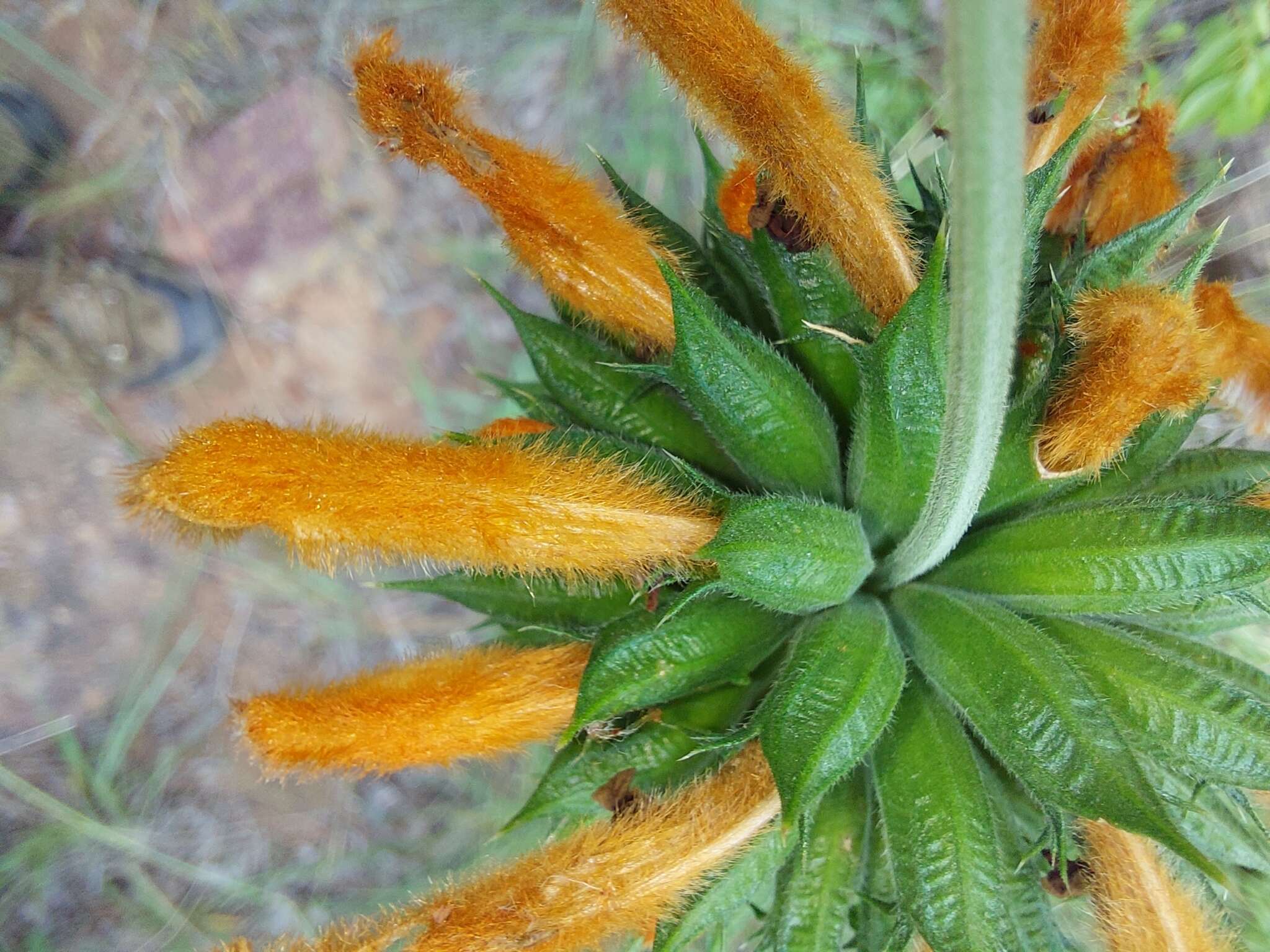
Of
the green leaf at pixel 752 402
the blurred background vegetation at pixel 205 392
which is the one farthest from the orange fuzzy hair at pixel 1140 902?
the blurred background vegetation at pixel 205 392

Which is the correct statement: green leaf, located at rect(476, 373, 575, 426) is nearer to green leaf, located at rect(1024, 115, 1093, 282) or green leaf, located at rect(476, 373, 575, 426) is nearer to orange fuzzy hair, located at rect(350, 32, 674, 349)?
orange fuzzy hair, located at rect(350, 32, 674, 349)

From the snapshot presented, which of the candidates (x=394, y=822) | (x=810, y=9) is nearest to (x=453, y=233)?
(x=810, y=9)

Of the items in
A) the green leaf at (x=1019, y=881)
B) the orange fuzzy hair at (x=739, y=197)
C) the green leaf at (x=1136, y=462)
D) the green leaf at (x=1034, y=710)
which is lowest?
the green leaf at (x=1019, y=881)

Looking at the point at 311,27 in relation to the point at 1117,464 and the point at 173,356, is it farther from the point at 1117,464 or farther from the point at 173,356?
the point at 1117,464

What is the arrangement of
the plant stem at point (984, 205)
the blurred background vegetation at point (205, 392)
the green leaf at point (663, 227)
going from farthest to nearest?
the blurred background vegetation at point (205, 392), the green leaf at point (663, 227), the plant stem at point (984, 205)

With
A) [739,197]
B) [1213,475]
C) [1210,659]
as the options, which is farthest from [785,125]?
[1210,659]

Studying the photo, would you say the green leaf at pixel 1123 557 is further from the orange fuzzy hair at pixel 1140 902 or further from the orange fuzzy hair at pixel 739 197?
the orange fuzzy hair at pixel 739 197

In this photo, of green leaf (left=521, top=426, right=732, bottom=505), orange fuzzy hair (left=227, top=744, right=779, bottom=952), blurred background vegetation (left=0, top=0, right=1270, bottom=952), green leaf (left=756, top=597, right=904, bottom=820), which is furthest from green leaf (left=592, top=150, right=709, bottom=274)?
blurred background vegetation (left=0, top=0, right=1270, bottom=952)
